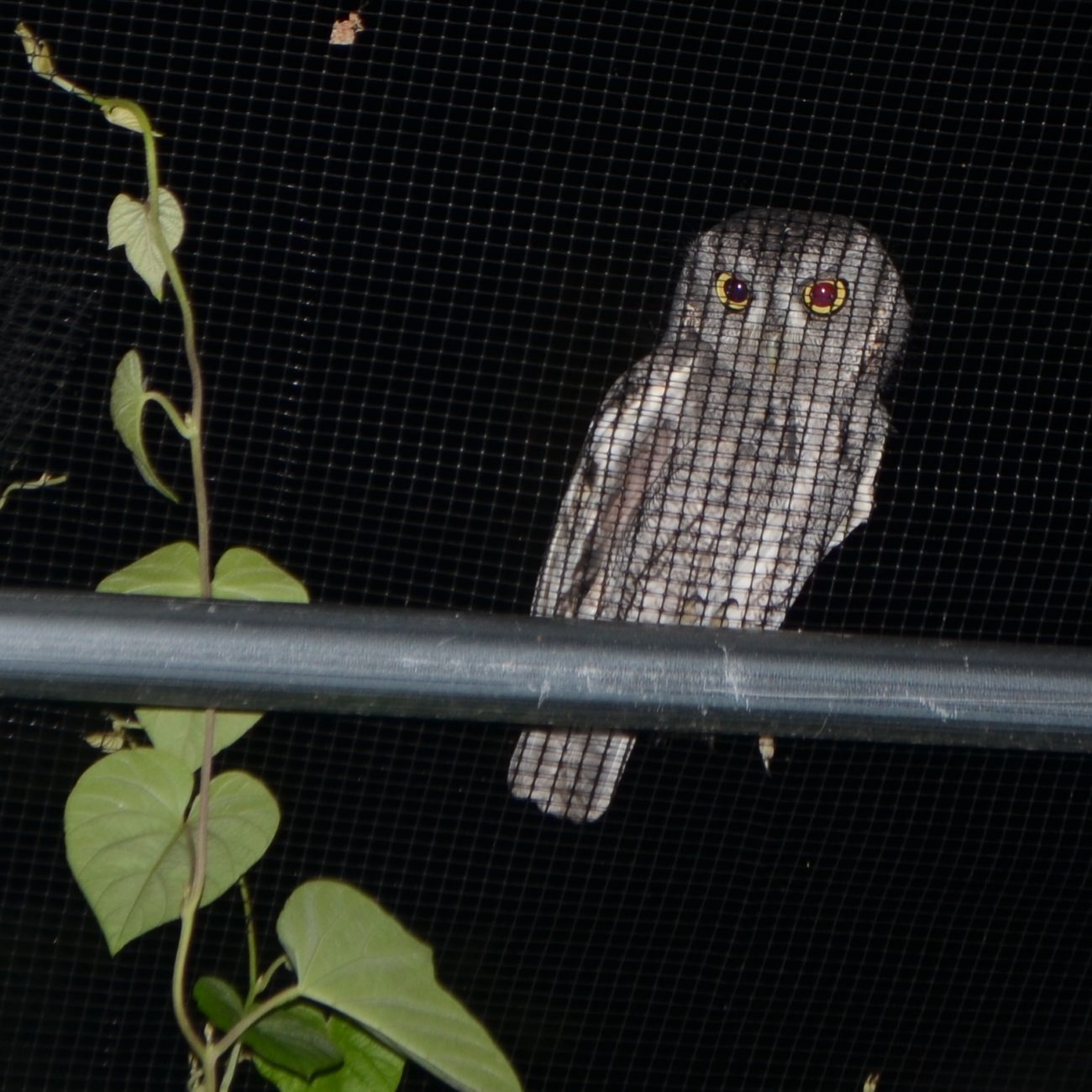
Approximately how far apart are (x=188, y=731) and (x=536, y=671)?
0.28 m

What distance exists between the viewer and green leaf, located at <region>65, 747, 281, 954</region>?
1.69 ft

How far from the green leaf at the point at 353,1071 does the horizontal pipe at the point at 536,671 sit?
36 cm

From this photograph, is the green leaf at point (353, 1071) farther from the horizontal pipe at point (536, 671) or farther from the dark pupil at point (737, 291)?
the dark pupil at point (737, 291)

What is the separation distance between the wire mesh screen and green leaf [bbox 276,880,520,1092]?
2.87 ft

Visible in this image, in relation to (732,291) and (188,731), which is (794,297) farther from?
(188,731)

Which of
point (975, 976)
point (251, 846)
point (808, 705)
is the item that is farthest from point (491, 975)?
point (808, 705)

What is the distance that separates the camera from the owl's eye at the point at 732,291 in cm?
152

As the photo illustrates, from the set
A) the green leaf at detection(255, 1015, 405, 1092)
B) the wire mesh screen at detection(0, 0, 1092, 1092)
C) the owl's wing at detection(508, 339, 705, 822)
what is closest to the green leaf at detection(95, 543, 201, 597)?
the green leaf at detection(255, 1015, 405, 1092)

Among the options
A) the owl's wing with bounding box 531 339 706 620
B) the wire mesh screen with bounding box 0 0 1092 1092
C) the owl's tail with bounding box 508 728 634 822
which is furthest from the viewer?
the owl's tail with bounding box 508 728 634 822

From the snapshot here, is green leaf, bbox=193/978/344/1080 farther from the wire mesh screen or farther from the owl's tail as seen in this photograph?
the owl's tail

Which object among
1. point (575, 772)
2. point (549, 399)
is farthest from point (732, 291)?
point (575, 772)

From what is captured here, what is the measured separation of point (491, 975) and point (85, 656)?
1.32 meters

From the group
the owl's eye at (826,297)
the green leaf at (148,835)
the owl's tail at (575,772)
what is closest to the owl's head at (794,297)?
the owl's eye at (826,297)

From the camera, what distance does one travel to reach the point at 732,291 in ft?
5.00
